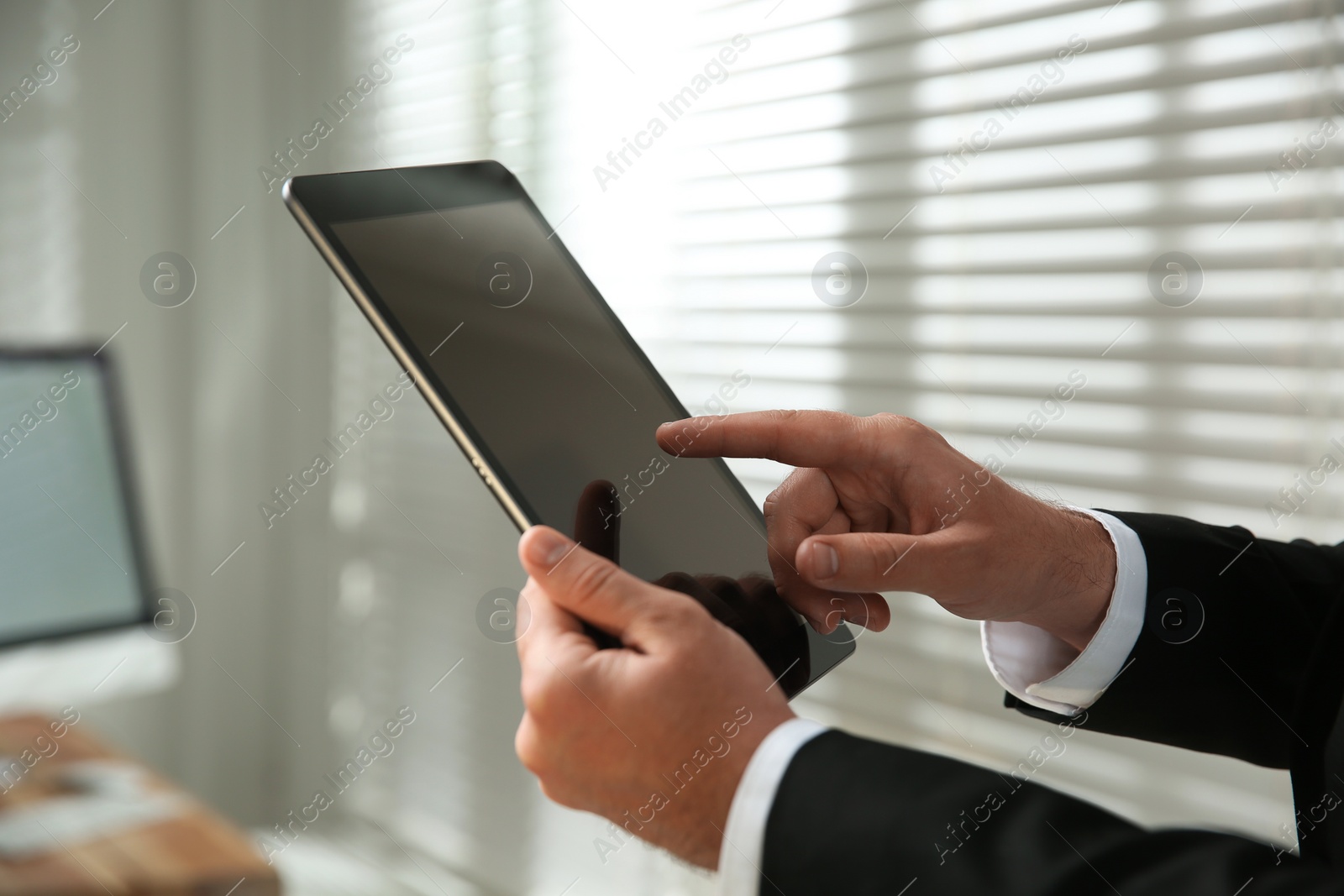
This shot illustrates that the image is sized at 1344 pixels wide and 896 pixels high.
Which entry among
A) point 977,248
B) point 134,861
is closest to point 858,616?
point 977,248

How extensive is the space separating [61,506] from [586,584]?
1540 millimetres

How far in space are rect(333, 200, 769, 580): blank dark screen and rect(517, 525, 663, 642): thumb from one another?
6 cm

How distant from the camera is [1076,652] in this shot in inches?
27.6

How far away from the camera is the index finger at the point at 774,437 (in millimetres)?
614

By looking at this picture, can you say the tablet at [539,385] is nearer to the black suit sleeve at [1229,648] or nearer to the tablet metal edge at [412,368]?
the tablet metal edge at [412,368]

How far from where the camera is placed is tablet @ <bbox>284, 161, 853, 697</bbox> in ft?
1.79

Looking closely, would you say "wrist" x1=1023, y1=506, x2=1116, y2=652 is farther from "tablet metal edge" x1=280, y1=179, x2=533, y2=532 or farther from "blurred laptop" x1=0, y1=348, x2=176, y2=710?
"blurred laptop" x1=0, y1=348, x2=176, y2=710

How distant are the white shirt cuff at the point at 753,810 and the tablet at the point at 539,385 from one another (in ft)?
0.43

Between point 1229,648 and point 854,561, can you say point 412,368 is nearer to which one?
point 854,561

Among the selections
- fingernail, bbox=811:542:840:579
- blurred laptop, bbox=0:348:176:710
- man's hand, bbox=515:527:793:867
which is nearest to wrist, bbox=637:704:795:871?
man's hand, bbox=515:527:793:867

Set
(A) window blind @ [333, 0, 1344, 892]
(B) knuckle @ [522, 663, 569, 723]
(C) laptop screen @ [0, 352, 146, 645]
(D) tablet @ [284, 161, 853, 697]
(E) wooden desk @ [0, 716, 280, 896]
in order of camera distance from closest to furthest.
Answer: (B) knuckle @ [522, 663, 569, 723]
(D) tablet @ [284, 161, 853, 697]
(A) window blind @ [333, 0, 1344, 892]
(E) wooden desk @ [0, 716, 280, 896]
(C) laptop screen @ [0, 352, 146, 645]

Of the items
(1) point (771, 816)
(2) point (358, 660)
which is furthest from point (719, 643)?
(2) point (358, 660)

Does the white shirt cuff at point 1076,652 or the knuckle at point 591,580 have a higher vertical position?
the knuckle at point 591,580

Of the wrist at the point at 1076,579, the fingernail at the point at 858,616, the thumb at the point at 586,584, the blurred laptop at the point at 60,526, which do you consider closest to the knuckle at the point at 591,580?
the thumb at the point at 586,584
